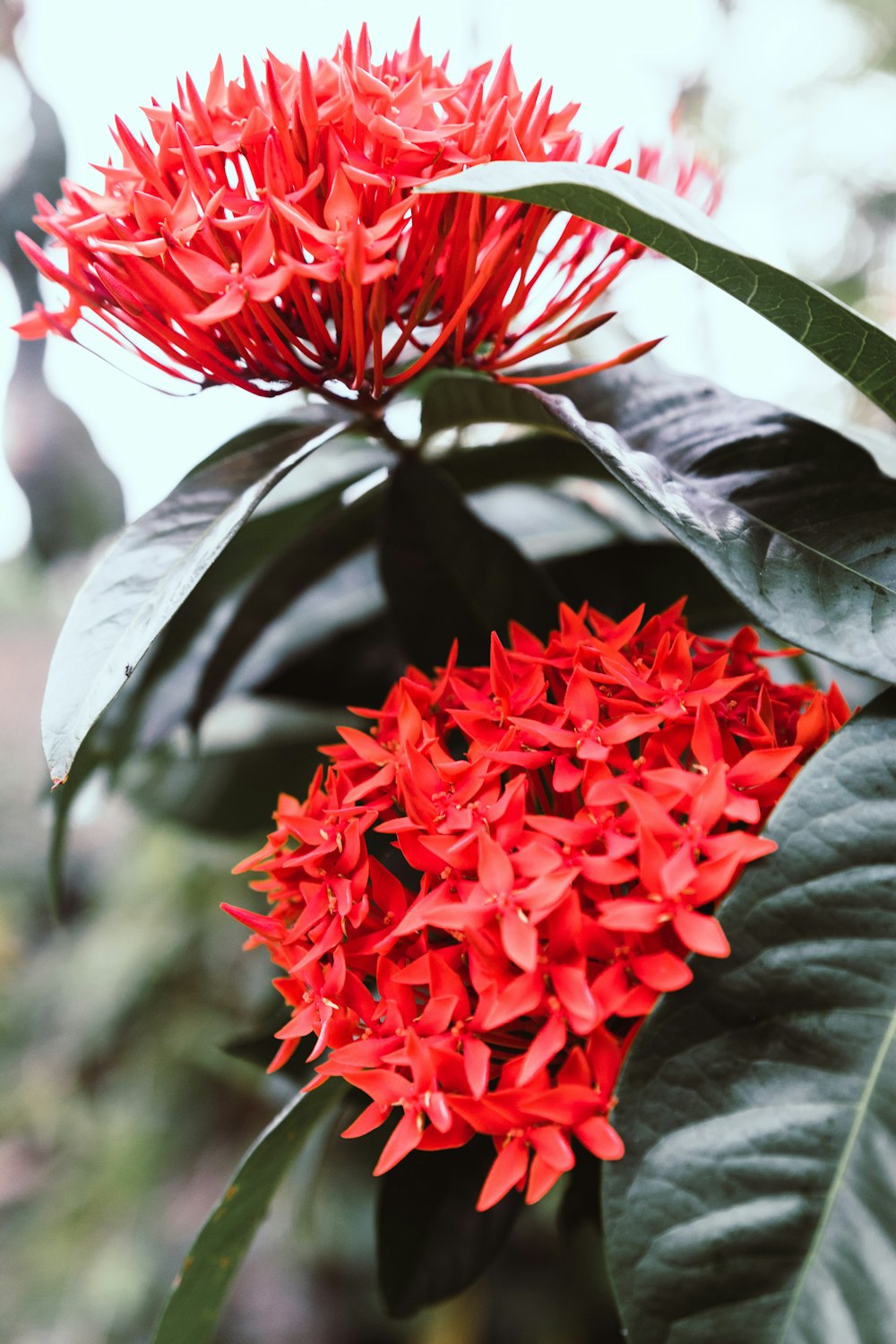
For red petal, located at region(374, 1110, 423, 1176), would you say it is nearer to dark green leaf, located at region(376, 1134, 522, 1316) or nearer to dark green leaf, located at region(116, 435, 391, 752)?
dark green leaf, located at region(376, 1134, 522, 1316)

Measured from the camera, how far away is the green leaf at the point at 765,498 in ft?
1.16

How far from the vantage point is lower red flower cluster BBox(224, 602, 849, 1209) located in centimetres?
30

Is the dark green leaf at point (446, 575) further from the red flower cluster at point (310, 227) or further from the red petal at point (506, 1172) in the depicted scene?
the red petal at point (506, 1172)

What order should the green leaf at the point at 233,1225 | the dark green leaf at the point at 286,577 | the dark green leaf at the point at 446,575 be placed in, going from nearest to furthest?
the green leaf at the point at 233,1225, the dark green leaf at the point at 446,575, the dark green leaf at the point at 286,577

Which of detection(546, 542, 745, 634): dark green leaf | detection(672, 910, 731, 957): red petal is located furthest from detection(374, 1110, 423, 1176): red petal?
detection(546, 542, 745, 634): dark green leaf

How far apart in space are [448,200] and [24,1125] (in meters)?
1.86

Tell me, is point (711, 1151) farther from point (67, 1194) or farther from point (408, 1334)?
point (67, 1194)

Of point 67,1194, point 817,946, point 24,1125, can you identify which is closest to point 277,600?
point 817,946

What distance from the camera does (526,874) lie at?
32 cm

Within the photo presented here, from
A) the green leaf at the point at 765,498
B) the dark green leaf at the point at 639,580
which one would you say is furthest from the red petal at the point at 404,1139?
the dark green leaf at the point at 639,580

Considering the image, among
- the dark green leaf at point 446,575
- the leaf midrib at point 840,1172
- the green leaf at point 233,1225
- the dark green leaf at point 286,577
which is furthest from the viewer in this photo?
the dark green leaf at point 286,577

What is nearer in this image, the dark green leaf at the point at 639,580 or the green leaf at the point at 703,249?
the green leaf at the point at 703,249

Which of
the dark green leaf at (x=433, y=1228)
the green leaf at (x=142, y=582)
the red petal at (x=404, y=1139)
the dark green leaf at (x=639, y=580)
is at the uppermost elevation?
the green leaf at (x=142, y=582)

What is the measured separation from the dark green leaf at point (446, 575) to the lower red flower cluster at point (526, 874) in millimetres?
120
